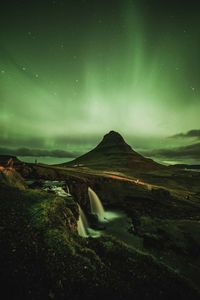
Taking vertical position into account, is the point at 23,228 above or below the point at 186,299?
above

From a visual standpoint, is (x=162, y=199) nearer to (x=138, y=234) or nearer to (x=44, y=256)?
(x=138, y=234)

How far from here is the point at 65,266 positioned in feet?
45.9

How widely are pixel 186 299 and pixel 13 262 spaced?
11.7 metres

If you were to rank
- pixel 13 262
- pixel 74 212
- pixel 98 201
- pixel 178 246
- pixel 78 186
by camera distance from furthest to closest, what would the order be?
1. pixel 98 201
2. pixel 78 186
3. pixel 178 246
4. pixel 74 212
5. pixel 13 262

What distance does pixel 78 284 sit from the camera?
13.0 metres

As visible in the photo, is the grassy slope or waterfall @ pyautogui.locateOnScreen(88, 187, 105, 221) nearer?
the grassy slope

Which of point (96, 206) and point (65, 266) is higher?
point (65, 266)

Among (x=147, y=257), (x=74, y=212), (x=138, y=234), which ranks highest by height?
(x=74, y=212)

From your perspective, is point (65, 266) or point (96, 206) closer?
point (65, 266)

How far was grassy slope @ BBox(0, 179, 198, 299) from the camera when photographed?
12375 millimetres

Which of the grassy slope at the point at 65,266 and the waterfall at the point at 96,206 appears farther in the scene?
the waterfall at the point at 96,206

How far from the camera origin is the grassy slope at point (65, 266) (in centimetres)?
1238

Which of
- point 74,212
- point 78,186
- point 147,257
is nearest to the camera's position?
point 147,257

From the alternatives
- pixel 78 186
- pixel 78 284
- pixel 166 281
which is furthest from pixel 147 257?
pixel 78 186
